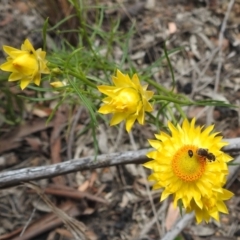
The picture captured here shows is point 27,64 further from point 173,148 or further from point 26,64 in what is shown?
point 173,148

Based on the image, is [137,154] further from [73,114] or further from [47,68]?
[73,114]

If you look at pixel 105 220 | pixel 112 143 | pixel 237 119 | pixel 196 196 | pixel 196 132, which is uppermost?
pixel 196 132

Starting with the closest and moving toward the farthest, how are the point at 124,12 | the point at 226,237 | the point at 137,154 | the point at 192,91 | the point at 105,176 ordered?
the point at 137,154 → the point at 226,237 → the point at 105,176 → the point at 192,91 → the point at 124,12

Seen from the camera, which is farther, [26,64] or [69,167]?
[69,167]

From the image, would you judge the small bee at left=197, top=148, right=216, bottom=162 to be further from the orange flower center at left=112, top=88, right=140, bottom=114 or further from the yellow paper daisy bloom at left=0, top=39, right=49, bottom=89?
the yellow paper daisy bloom at left=0, top=39, right=49, bottom=89

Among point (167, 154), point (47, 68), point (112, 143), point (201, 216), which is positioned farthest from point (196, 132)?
point (112, 143)

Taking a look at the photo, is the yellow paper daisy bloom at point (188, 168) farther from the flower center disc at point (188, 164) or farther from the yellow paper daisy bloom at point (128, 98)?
the yellow paper daisy bloom at point (128, 98)

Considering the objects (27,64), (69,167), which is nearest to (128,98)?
(27,64)
